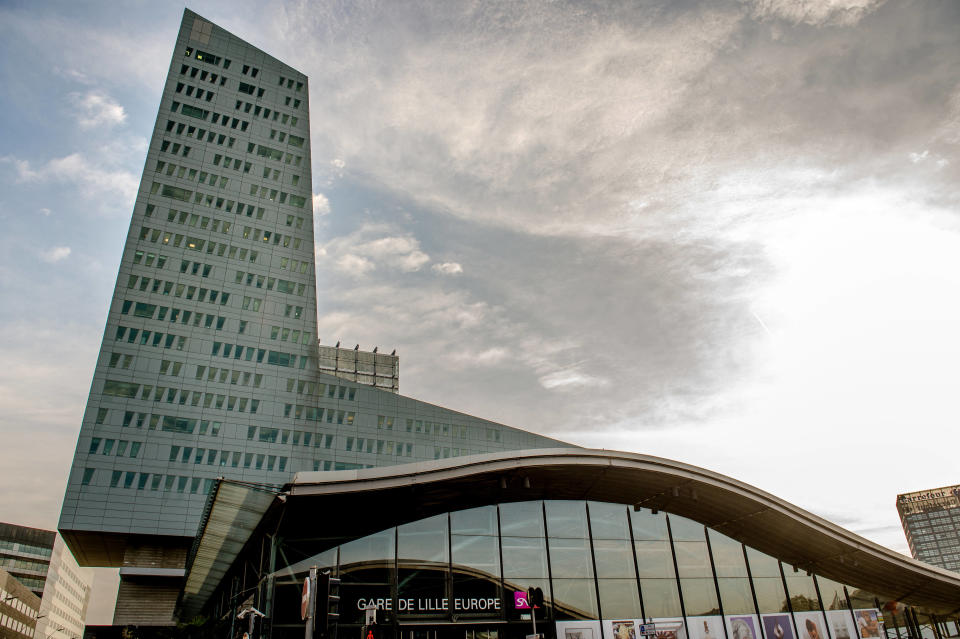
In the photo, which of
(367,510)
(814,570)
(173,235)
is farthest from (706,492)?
(173,235)

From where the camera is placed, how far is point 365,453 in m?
85.2

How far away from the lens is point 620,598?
75.9 ft

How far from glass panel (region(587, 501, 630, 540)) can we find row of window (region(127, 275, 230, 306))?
220ft

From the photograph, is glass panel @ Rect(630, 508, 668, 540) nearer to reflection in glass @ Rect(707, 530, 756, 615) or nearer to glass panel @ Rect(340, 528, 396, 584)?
reflection in glass @ Rect(707, 530, 756, 615)

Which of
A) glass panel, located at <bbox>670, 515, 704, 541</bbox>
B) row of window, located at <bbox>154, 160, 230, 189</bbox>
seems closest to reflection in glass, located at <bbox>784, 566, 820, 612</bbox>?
glass panel, located at <bbox>670, 515, 704, 541</bbox>

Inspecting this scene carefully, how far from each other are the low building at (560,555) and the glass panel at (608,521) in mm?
58

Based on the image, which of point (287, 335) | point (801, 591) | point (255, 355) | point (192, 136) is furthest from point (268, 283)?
point (801, 591)

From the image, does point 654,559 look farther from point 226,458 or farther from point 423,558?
point 226,458

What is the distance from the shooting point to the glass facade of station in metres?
20.8

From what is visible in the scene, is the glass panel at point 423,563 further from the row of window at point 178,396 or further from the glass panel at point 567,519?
the row of window at point 178,396

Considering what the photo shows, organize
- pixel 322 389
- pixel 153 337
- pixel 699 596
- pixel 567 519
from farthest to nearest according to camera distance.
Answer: pixel 322 389 → pixel 153 337 → pixel 567 519 → pixel 699 596

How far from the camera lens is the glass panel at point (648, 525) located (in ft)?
81.5

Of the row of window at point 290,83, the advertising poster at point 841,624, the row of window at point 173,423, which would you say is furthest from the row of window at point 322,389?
the advertising poster at point 841,624

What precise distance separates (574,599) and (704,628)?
553 centimetres
